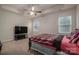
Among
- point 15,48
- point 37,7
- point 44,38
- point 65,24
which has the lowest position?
point 15,48

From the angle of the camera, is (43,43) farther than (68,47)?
Yes

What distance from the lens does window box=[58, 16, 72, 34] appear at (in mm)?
2021

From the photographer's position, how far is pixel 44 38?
2096mm

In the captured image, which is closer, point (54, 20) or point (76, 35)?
point (76, 35)

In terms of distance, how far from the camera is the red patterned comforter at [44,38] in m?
2.05

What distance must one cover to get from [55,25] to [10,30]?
901 mm

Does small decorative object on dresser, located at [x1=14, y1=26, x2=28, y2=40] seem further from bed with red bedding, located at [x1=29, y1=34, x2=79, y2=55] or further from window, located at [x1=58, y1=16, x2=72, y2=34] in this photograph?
window, located at [x1=58, y1=16, x2=72, y2=34]

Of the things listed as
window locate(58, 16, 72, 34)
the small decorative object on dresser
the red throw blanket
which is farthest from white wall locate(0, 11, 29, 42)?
the red throw blanket

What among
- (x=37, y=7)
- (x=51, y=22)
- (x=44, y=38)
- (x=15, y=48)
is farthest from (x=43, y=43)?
(x=37, y=7)

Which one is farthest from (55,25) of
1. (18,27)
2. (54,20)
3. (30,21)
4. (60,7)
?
(18,27)

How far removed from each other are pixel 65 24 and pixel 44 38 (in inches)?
19.7

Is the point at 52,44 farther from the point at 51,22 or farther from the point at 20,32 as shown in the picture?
the point at 20,32
